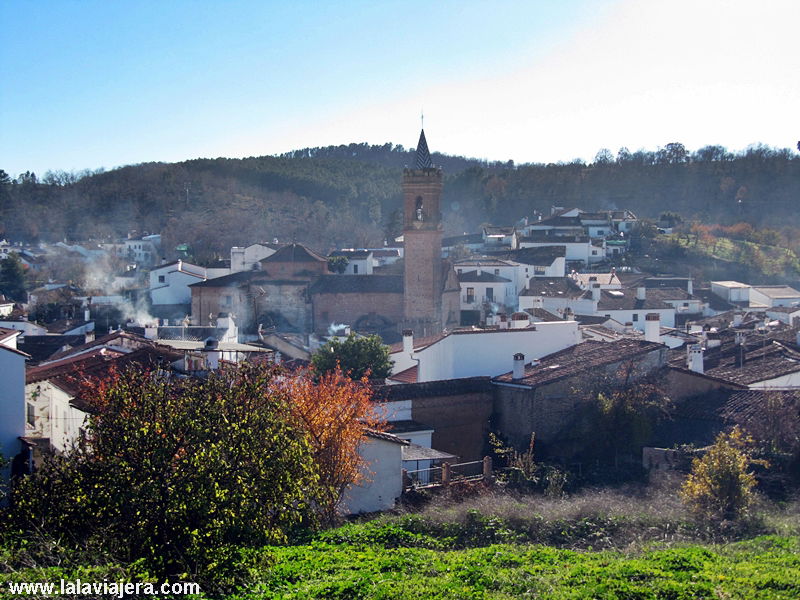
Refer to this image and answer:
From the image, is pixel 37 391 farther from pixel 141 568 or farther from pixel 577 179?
pixel 577 179

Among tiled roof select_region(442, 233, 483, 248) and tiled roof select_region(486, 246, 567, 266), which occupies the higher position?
tiled roof select_region(442, 233, 483, 248)

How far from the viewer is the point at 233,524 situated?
913 cm

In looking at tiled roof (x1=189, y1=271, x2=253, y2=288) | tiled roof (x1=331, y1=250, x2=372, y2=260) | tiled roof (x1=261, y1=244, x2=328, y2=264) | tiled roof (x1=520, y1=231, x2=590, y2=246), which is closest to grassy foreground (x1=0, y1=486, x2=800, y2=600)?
tiled roof (x1=189, y1=271, x2=253, y2=288)

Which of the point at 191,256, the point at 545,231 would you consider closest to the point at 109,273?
the point at 191,256

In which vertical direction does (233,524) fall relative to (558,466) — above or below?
above

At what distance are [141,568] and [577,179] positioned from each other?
258ft

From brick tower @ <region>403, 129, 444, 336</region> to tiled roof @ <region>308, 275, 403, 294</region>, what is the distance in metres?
1.77

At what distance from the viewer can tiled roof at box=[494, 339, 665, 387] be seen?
18.5 meters

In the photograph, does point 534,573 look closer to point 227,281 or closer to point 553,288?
point 553,288

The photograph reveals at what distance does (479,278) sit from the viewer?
43.7 meters

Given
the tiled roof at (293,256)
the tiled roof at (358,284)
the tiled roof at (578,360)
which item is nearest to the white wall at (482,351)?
the tiled roof at (578,360)

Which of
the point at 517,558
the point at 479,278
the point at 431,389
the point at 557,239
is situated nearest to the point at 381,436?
the point at 431,389

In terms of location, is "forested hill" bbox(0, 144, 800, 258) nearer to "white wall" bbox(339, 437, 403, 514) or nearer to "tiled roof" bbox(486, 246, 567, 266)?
"tiled roof" bbox(486, 246, 567, 266)

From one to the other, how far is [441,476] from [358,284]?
26106 millimetres
